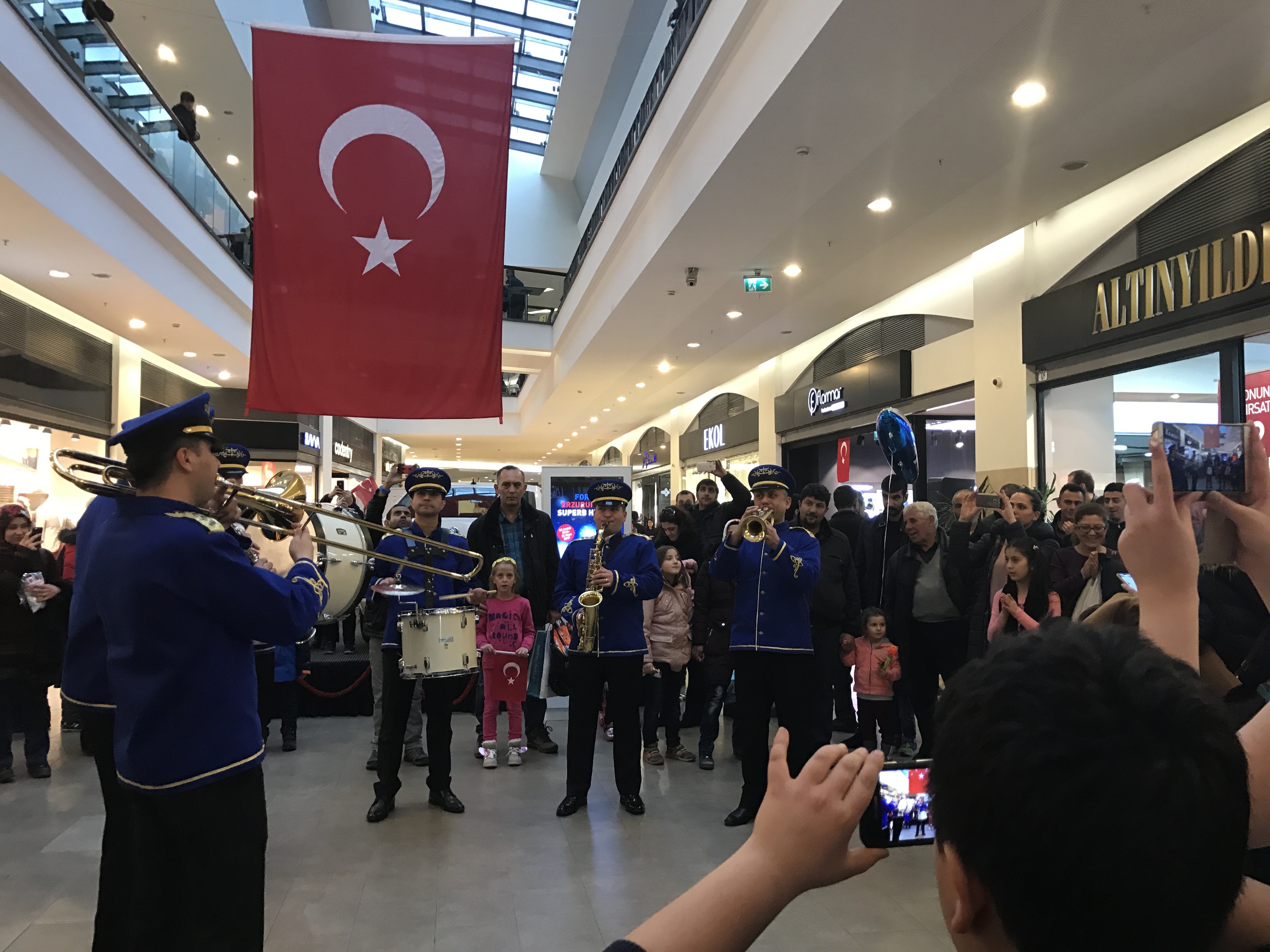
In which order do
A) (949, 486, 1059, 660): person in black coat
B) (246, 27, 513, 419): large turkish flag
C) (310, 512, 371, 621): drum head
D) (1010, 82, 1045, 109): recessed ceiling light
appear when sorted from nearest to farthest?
(246, 27, 513, 419): large turkish flag
(949, 486, 1059, 660): person in black coat
(310, 512, 371, 621): drum head
(1010, 82, 1045, 109): recessed ceiling light

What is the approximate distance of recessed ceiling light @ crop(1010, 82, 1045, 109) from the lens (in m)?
5.43

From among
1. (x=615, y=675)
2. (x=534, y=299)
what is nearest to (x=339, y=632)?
(x=615, y=675)

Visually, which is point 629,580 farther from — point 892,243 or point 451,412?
point 892,243

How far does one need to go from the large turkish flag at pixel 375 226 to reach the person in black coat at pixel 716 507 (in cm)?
227

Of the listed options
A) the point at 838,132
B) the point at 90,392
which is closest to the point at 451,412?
the point at 838,132

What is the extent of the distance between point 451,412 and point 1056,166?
5390 millimetres

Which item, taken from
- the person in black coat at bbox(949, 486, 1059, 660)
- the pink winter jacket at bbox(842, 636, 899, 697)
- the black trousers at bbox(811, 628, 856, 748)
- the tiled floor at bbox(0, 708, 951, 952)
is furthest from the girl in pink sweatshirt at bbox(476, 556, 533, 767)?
the person in black coat at bbox(949, 486, 1059, 660)

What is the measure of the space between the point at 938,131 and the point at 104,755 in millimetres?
6254

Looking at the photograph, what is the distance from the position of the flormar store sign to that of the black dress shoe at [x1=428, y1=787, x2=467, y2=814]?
618 cm

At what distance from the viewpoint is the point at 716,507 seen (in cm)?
711

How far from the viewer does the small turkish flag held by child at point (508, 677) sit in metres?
5.82

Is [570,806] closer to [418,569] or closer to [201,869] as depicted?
[418,569]

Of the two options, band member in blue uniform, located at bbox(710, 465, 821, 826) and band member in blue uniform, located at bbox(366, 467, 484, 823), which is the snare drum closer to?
band member in blue uniform, located at bbox(366, 467, 484, 823)

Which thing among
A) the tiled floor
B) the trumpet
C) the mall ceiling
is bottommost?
the tiled floor
